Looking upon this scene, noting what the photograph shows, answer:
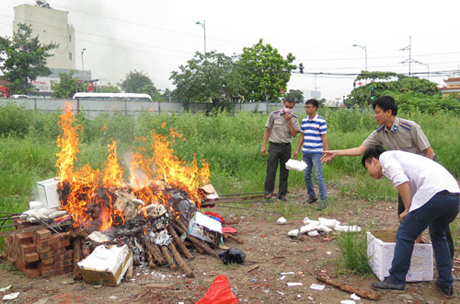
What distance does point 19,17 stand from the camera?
60.8 metres

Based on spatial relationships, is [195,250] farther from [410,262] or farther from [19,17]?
[19,17]

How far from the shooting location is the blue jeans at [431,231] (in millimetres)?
3598

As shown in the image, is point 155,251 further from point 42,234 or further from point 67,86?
point 67,86

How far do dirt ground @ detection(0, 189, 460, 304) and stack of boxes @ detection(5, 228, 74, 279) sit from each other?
0.12 meters

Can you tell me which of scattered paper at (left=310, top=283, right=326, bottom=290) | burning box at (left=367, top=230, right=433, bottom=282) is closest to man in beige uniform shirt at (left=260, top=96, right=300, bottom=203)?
scattered paper at (left=310, top=283, right=326, bottom=290)

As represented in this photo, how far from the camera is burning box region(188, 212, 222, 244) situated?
5.42 metres

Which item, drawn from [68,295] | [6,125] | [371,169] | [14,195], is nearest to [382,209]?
[371,169]

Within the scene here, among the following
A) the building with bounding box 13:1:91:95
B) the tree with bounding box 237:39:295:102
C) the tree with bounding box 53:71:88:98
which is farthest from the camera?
the building with bounding box 13:1:91:95

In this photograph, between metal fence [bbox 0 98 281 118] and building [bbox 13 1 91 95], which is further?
building [bbox 13 1 91 95]

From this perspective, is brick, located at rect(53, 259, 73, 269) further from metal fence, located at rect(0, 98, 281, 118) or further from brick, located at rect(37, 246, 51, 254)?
metal fence, located at rect(0, 98, 281, 118)

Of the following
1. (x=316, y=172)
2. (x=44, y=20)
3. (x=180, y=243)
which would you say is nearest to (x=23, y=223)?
(x=180, y=243)

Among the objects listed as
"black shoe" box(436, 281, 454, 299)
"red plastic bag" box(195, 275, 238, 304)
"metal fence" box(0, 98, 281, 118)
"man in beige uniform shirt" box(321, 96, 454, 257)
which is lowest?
"black shoe" box(436, 281, 454, 299)

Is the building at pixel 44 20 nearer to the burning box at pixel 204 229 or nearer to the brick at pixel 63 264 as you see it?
the burning box at pixel 204 229

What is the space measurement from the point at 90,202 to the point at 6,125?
10.4 metres
